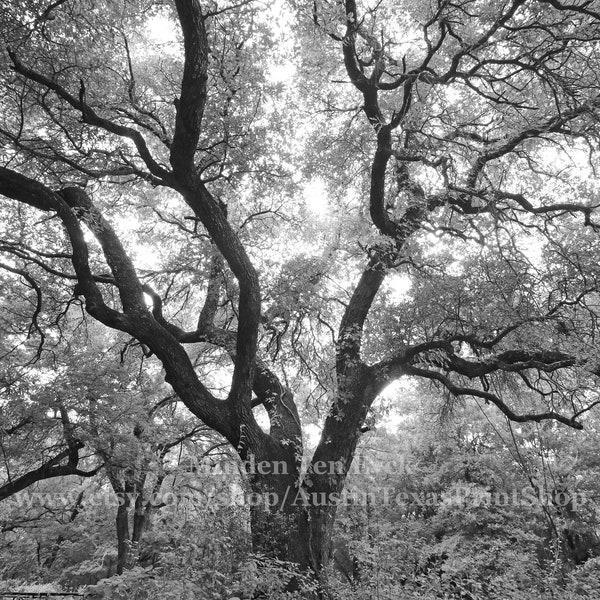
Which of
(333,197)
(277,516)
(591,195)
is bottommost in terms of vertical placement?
(277,516)

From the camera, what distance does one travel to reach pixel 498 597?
470 centimetres

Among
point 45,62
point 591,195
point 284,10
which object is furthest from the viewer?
point 591,195

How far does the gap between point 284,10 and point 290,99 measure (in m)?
1.62

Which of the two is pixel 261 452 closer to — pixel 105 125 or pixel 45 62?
pixel 105 125

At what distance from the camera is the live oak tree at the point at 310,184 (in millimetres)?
5141

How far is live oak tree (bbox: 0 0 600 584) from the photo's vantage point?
5141mm

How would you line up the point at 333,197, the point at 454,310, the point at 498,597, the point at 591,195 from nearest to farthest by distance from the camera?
the point at 498,597, the point at 591,195, the point at 454,310, the point at 333,197

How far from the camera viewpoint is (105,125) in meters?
5.13

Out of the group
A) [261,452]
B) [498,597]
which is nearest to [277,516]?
[261,452]

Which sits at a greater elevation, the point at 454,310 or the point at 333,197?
the point at 333,197

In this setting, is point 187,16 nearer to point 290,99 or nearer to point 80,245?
point 80,245

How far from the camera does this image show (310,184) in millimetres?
8320

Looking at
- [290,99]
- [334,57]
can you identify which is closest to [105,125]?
[290,99]

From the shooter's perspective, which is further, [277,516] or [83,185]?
[83,185]
